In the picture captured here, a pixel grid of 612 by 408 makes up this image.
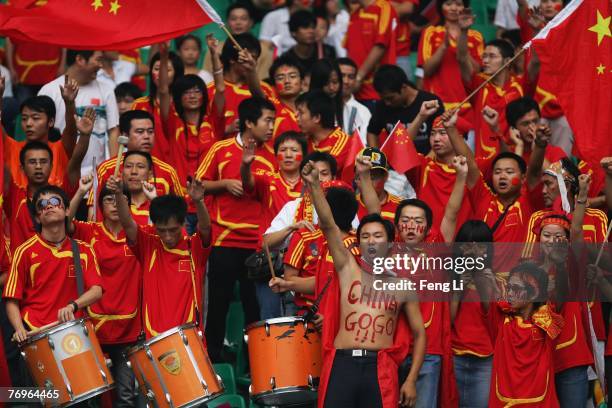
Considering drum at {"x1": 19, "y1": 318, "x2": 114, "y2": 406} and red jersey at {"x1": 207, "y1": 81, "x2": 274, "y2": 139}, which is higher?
red jersey at {"x1": 207, "y1": 81, "x2": 274, "y2": 139}

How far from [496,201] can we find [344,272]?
2334 mm

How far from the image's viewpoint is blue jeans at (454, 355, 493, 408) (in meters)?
10.9

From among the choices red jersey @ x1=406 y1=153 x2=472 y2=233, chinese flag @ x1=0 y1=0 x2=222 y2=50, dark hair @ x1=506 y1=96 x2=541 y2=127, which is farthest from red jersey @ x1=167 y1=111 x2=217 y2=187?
dark hair @ x1=506 y1=96 x2=541 y2=127

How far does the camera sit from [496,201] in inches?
475

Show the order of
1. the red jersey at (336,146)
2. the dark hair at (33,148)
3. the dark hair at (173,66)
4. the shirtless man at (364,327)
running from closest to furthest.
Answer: the shirtless man at (364,327)
the dark hair at (33,148)
the red jersey at (336,146)
the dark hair at (173,66)

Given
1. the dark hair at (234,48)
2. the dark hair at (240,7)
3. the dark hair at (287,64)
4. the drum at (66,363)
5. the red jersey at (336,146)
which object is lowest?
the drum at (66,363)

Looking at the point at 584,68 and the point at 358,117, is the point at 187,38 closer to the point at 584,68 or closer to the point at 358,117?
the point at 358,117

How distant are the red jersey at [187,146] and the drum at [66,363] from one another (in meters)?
3.30

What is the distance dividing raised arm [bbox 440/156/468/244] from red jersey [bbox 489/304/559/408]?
1.19 meters

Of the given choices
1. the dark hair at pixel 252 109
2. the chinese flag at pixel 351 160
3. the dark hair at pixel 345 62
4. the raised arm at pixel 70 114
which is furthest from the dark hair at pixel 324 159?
the dark hair at pixel 345 62

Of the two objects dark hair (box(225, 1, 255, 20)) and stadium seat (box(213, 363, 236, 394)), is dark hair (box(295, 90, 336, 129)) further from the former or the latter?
dark hair (box(225, 1, 255, 20))

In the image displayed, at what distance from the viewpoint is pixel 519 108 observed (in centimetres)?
1327

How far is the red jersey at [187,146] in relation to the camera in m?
13.4

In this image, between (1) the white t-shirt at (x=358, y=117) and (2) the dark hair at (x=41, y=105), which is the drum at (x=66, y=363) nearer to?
(2) the dark hair at (x=41, y=105)
